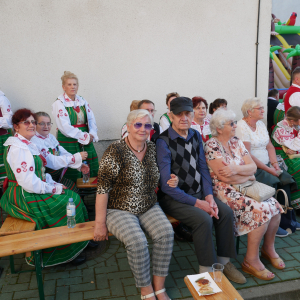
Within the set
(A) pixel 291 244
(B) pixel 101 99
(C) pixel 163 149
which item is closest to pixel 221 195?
(C) pixel 163 149

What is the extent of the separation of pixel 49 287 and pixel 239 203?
2043mm

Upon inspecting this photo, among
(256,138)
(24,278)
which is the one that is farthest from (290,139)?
(24,278)

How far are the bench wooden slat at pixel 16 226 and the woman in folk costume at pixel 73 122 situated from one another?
5.04 ft

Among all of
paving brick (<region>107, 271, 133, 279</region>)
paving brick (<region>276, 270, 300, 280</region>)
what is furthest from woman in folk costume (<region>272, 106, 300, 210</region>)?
paving brick (<region>107, 271, 133, 279</region>)

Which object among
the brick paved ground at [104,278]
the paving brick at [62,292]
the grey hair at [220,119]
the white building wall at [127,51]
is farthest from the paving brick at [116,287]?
the white building wall at [127,51]

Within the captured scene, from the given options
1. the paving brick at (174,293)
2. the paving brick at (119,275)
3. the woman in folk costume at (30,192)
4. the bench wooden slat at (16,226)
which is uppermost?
the woman in folk costume at (30,192)

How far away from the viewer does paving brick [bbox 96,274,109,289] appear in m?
2.71

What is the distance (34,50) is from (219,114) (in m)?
3.48

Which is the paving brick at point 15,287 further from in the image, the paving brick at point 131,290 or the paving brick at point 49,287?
the paving brick at point 131,290

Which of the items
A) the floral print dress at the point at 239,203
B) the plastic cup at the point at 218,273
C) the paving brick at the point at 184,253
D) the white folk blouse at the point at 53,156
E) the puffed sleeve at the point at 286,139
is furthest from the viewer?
the puffed sleeve at the point at 286,139

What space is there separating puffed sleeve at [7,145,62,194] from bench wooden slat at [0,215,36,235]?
0.31 meters

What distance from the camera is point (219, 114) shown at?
3.16m

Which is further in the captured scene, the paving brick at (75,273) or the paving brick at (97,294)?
the paving brick at (75,273)

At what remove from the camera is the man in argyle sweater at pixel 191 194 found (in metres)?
2.65
